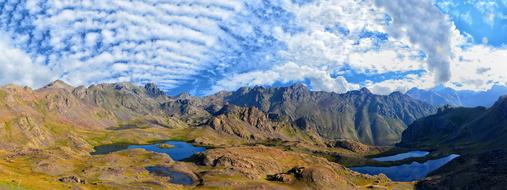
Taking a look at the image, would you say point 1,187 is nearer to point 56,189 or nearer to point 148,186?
point 56,189

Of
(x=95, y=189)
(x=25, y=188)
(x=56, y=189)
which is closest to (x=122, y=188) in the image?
(x=95, y=189)

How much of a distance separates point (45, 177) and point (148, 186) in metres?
41.2

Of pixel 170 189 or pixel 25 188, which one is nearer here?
pixel 25 188

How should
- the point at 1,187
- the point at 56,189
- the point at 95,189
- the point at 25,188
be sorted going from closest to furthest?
1. the point at 1,187
2. the point at 25,188
3. the point at 56,189
4. the point at 95,189

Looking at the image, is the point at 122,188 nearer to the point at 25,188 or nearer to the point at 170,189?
the point at 170,189

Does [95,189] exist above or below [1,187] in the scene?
below

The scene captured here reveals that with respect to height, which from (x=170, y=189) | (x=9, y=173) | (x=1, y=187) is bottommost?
(x=170, y=189)

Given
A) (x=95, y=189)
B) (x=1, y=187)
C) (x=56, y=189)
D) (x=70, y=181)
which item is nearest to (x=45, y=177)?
(x=70, y=181)

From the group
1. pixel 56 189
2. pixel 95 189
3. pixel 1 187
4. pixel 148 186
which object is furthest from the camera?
pixel 148 186

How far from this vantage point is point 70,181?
186250 millimetres

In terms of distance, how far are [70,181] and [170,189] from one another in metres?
37.7

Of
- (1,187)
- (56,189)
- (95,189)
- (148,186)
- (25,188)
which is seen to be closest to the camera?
(1,187)

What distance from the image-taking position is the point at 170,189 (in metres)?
197

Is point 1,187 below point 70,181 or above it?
above
